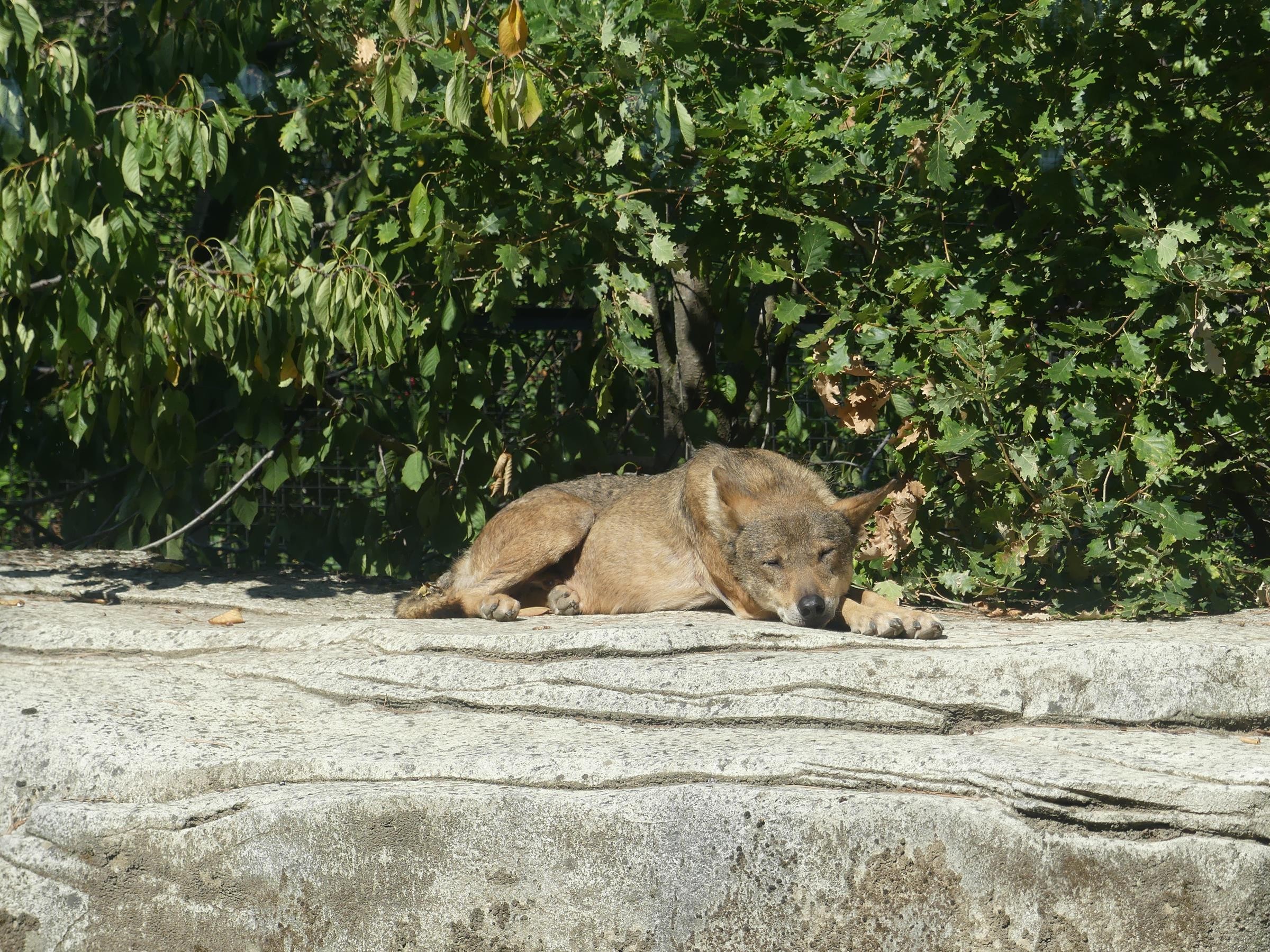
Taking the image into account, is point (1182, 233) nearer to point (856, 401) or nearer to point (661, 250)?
point (856, 401)

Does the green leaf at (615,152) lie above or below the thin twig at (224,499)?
above

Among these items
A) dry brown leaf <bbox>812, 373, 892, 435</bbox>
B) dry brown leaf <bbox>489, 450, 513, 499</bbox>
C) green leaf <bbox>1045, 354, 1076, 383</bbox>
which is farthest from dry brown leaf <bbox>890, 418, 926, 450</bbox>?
dry brown leaf <bbox>489, 450, 513, 499</bbox>

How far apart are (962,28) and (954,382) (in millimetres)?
1562

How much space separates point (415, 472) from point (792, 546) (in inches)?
97.5

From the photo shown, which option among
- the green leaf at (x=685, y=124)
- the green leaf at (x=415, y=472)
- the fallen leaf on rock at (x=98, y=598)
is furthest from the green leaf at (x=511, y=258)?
the fallen leaf on rock at (x=98, y=598)

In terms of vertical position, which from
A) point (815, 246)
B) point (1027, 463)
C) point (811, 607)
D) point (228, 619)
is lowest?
point (228, 619)

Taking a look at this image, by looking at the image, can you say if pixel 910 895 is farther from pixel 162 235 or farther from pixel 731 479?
pixel 162 235

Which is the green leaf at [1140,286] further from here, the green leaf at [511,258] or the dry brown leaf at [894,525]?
the green leaf at [511,258]

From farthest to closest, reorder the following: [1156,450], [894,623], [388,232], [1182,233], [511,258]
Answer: [388,232] → [511,258] → [894,623] → [1156,450] → [1182,233]

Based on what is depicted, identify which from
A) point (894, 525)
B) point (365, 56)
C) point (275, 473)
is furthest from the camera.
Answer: point (275, 473)

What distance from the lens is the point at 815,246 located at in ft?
19.7

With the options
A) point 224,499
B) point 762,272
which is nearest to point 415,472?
point 224,499

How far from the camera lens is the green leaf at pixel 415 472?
7332 millimetres

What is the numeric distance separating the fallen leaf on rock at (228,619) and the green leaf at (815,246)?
3500 millimetres
